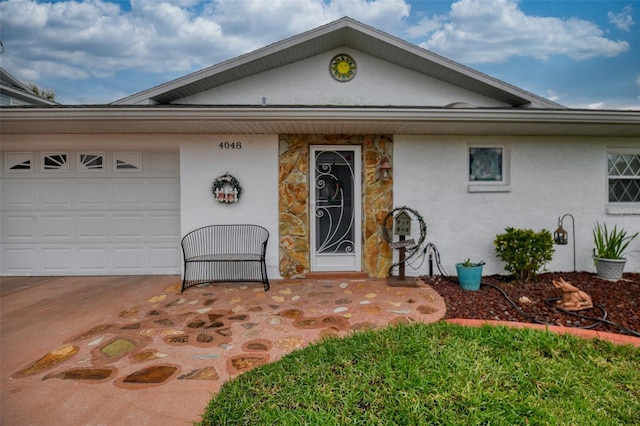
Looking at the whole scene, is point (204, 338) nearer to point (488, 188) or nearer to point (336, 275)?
point (336, 275)

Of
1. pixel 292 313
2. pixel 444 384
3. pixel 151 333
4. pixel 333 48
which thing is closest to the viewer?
pixel 444 384

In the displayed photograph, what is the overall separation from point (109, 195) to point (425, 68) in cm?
630

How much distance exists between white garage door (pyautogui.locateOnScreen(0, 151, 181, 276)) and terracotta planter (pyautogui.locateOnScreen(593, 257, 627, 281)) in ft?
23.4

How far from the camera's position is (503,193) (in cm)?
541

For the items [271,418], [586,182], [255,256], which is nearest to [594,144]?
[586,182]

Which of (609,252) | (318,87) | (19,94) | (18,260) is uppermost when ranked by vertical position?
(19,94)

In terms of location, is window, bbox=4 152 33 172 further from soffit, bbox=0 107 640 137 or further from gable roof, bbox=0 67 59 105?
gable roof, bbox=0 67 59 105

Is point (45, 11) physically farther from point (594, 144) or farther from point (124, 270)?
point (594, 144)

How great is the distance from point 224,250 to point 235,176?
1273 mm

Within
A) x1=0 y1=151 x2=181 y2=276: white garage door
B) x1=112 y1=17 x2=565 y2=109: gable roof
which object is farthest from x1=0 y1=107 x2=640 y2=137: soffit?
x1=112 y1=17 x2=565 y2=109: gable roof

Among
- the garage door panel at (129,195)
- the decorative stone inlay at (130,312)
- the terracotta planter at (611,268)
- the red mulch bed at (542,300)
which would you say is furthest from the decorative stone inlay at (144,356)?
the terracotta planter at (611,268)

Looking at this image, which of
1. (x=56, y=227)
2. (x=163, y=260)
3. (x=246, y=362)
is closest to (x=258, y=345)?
(x=246, y=362)

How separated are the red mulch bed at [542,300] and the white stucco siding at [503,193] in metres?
0.53

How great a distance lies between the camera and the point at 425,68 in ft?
19.3
